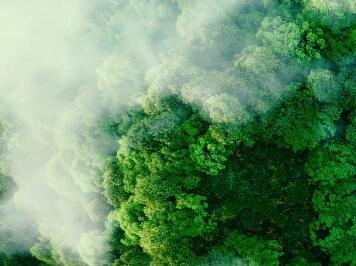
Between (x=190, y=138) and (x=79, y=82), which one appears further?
(x=79, y=82)

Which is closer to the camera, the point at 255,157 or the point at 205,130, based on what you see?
the point at 205,130

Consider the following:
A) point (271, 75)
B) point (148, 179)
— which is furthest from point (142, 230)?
point (271, 75)

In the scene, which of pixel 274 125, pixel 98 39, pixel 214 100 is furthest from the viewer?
pixel 98 39

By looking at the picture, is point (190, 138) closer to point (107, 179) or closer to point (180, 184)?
point (180, 184)

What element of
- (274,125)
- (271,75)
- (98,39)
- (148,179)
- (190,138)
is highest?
(98,39)

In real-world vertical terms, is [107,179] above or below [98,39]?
below

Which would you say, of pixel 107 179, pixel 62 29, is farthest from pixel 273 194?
pixel 62 29

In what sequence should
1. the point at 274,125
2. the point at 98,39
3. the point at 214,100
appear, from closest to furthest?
the point at 214,100 < the point at 274,125 < the point at 98,39
